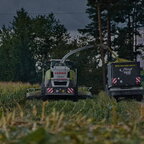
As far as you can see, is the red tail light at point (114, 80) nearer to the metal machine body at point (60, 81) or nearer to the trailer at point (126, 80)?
the trailer at point (126, 80)

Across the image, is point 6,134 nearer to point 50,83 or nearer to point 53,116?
point 53,116

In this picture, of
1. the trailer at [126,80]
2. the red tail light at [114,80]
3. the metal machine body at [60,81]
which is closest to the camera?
the metal machine body at [60,81]

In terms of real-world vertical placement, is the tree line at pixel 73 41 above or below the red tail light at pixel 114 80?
above

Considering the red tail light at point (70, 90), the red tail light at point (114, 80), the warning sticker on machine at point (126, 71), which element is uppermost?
the warning sticker on machine at point (126, 71)

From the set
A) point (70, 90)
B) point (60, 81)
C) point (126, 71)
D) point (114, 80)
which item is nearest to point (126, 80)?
point (126, 71)

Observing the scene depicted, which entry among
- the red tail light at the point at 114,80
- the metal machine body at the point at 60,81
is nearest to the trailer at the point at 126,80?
the red tail light at the point at 114,80

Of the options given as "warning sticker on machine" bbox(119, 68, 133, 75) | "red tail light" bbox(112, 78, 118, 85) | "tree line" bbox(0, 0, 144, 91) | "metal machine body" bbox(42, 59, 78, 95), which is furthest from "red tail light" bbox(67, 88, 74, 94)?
"tree line" bbox(0, 0, 144, 91)

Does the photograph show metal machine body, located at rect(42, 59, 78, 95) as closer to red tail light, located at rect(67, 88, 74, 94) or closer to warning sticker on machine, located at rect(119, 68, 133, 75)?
red tail light, located at rect(67, 88, 74, 94)

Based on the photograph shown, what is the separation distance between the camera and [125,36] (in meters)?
60.9

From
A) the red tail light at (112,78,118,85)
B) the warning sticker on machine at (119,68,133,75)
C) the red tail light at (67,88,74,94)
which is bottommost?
the red tail light at (67,88,74,94)

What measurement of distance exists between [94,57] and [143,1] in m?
10.2

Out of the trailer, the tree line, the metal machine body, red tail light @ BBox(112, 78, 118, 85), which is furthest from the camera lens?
the tree line

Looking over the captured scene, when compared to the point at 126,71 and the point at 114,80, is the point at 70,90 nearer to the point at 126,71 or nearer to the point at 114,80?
the point at 114,80

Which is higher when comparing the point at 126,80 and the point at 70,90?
the point at 126,80
